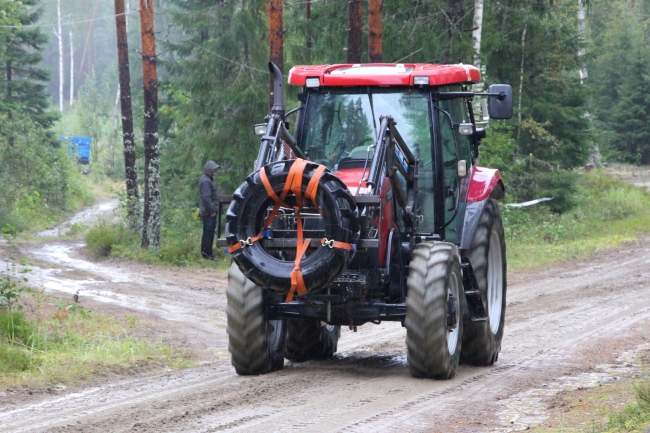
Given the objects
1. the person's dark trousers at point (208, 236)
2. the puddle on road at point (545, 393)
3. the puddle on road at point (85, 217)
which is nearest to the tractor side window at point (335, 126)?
the puddle on road at point (545, 393)

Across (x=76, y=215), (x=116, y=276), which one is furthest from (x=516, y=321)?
(x=76, y=215)

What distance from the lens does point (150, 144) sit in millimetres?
21719

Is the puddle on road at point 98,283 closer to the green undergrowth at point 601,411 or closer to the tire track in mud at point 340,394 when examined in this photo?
the tire track in mud at point 340,394

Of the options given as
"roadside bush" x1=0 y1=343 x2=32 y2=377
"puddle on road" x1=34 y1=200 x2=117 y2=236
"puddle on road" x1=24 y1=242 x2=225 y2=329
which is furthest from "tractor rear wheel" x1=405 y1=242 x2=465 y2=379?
"puddle on road" x1=34 y1=200 x2=117 y2=236

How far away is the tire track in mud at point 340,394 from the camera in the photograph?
6.31 meters

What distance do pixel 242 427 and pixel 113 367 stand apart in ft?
10.5

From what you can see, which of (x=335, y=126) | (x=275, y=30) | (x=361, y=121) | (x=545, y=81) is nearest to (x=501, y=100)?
(x=361, y=121)

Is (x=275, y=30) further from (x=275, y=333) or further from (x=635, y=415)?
(x=635, y=415)

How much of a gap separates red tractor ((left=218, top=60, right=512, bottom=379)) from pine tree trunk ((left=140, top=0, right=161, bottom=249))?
12.3m

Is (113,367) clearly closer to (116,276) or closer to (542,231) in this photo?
(116,276)

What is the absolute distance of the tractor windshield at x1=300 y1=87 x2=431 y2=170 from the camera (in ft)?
29.1

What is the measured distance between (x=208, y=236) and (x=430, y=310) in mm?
12071

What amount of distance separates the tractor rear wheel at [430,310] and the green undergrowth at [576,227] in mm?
11491

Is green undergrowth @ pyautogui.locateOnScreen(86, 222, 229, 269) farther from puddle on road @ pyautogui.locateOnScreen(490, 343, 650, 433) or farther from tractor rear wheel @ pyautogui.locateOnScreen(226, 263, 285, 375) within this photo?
puddle on road @ pyautogui.locateOnScreen(490, 343, 650, 433)
